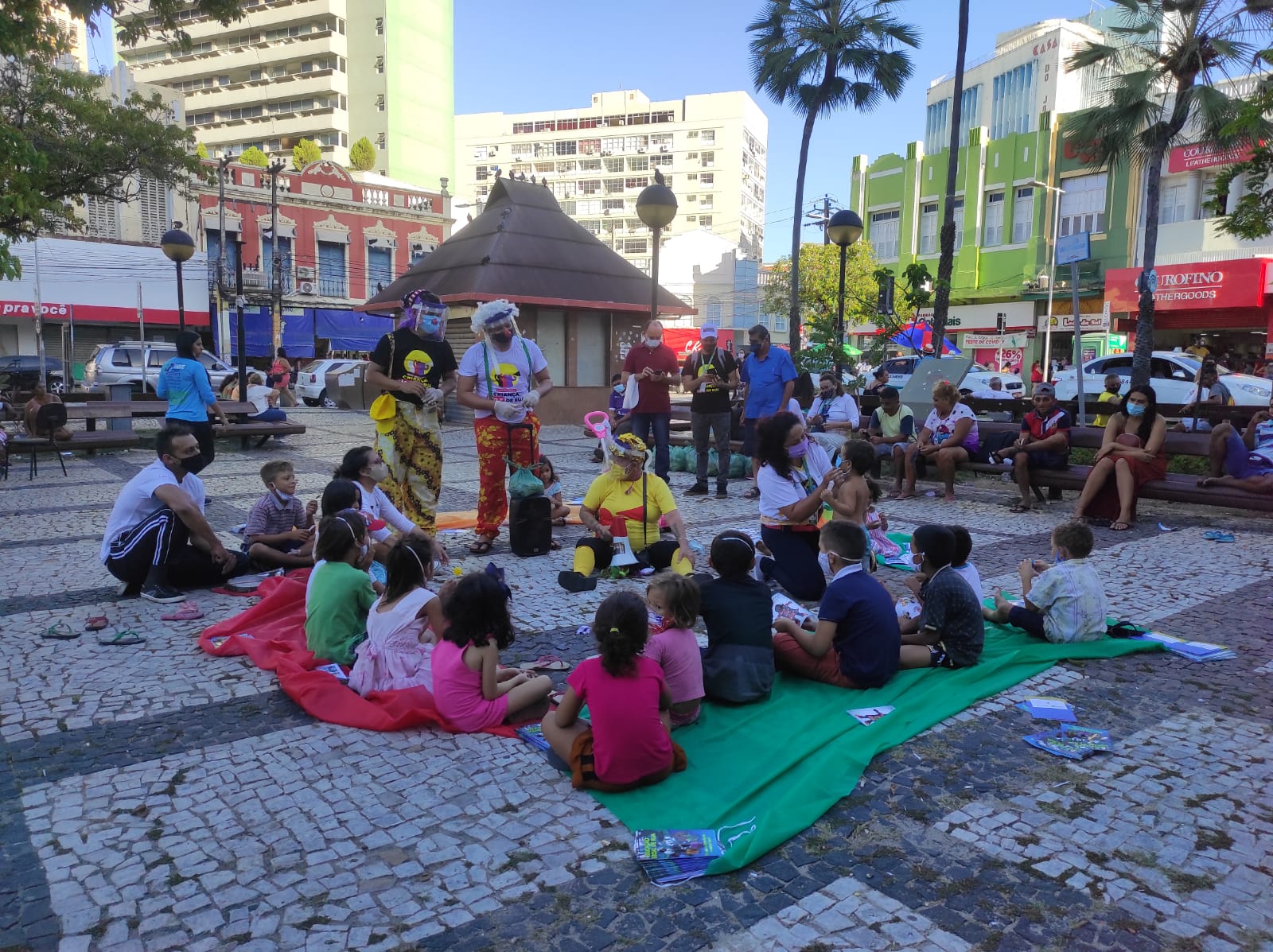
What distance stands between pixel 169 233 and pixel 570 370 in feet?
26.2

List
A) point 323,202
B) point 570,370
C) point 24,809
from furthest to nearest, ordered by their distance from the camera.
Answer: point 323,202, point 570,370, point 24,809

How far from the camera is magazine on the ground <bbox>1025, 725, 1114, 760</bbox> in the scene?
3613mm

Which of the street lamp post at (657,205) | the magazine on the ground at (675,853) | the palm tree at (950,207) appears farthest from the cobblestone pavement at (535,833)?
the palm tree at (950,207)

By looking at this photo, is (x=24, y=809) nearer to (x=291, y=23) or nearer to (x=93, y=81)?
(x=93, y=81)

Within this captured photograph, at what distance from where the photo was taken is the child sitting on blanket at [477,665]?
3.56m

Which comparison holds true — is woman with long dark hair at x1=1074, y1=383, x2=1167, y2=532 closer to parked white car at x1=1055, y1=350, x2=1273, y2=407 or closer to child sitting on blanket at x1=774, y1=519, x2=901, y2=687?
child sitting on blanket at x1=774, y1=519, x2=901, y2=687

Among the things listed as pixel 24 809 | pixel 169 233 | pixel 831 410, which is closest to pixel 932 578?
pixel 24 809

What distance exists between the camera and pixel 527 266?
18172 millimetres

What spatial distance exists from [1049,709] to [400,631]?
2947 millimetres

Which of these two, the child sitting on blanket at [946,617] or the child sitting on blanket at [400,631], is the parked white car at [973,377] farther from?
the child sitting on blanket at [400,631]

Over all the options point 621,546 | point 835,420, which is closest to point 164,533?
point 621,546

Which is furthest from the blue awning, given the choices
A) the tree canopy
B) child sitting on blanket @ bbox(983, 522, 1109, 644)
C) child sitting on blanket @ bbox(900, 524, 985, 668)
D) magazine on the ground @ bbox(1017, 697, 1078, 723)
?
magazine on the ground @ bbox(1017, 697, 1078, 723)

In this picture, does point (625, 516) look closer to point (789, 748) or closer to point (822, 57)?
point (789, 748)

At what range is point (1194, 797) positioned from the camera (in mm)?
3271
